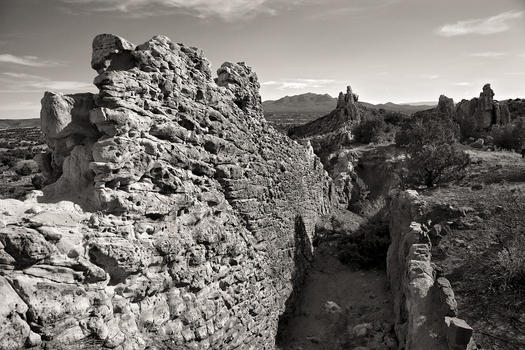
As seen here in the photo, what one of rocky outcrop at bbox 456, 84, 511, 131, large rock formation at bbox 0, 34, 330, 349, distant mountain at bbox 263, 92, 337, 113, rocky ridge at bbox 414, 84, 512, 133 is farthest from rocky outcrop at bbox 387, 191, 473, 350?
distant mountain at bbox 263, 92, 337, 113

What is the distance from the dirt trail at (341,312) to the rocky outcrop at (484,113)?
25.6m

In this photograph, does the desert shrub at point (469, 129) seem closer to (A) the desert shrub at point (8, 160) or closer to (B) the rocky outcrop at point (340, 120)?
(B) the rocky outcrop at point (340, 120)

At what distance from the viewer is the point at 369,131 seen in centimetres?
2788

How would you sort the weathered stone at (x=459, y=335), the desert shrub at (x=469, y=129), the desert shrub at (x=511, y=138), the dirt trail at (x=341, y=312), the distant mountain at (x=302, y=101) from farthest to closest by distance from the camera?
the distant mountain at (x=302, y=101) < the desert shrub at (x=469, y=129) < the desert shrub at (x=511, y=138) < the dirt trail at (x=341, y=312) < the weathered stone at (x=459, y=335)

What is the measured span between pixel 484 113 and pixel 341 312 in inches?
1164

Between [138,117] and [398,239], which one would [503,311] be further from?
[138,117]

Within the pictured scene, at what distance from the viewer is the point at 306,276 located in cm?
1154

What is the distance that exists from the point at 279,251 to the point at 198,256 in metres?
3.82

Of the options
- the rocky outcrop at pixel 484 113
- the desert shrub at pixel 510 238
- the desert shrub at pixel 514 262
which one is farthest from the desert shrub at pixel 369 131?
the desert shrub at pixel 514 262

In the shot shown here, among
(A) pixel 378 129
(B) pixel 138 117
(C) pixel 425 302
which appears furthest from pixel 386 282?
(A) pixel 378 129

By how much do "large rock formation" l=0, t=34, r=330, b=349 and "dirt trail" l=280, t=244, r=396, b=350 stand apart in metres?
1.14

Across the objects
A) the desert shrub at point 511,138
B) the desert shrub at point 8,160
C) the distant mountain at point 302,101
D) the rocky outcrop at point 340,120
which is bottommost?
the desert shrub at point 8,160

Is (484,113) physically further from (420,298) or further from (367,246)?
(420,298)

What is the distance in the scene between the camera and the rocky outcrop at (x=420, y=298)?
5.49 metres
